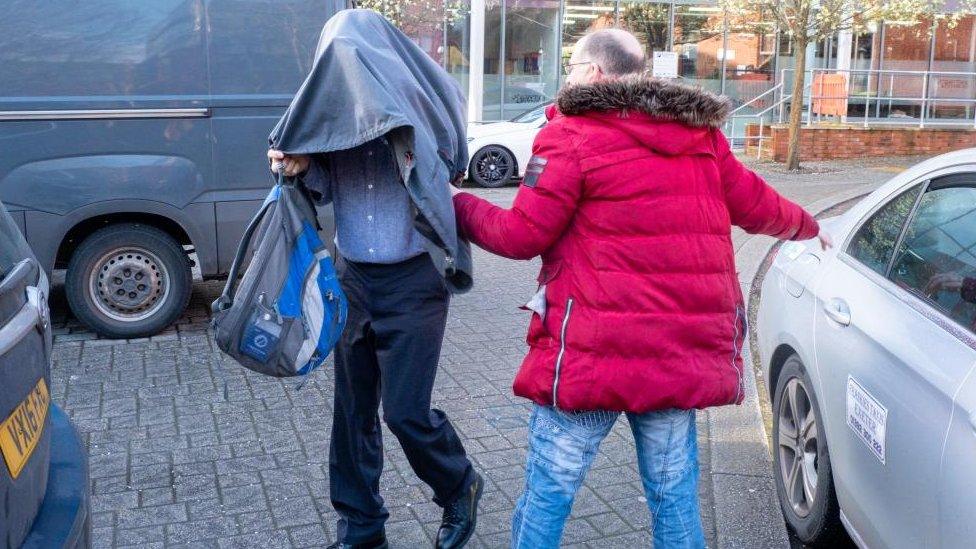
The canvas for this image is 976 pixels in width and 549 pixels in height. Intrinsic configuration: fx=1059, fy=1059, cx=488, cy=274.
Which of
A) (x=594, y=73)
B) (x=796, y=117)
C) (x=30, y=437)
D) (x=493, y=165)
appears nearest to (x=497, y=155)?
(x=493, y=165)

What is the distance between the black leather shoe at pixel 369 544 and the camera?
3.67 m

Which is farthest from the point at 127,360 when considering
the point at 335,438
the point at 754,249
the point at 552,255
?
the point at 754,249

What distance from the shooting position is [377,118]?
3.11m

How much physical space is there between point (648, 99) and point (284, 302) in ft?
4.27

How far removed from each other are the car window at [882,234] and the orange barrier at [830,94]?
58.9 ft

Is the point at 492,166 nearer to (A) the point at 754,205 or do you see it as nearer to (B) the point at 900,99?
(B) the point at 900,99

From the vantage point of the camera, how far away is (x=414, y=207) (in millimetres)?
3320

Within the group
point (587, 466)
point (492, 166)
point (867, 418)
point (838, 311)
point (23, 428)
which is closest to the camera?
point (23, 428)

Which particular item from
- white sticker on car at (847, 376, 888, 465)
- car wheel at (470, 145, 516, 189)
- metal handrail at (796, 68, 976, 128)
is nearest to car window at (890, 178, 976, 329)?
white sticker on car at (847, 376, 888, 465)

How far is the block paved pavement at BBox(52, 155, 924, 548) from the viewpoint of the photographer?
403cm

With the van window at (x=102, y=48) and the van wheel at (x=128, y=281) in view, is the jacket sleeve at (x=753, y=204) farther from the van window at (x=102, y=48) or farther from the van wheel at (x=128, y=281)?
the van wheel at (x=128, y=281)

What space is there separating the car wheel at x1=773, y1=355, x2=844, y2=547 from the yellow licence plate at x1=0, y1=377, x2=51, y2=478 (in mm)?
2546

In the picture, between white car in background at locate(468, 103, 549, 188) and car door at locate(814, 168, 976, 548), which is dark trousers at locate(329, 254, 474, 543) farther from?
white car in background at locate(468, 103, 549, 188)

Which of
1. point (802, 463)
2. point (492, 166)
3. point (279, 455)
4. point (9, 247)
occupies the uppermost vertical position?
point (9, 247)
